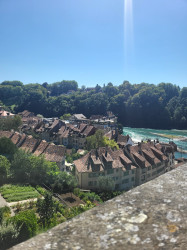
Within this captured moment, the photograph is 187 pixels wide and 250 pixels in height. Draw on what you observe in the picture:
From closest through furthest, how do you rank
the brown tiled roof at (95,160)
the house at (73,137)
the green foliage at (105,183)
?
the green foliage at (105,183) → the brown tiled roof at (95,160) → the house at (73,137)

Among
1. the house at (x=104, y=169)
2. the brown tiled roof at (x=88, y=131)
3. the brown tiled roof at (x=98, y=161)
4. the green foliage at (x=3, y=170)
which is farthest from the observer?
the brown tiled roof at (x=88, y=131)

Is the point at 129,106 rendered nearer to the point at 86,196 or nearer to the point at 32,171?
the point at 32,171

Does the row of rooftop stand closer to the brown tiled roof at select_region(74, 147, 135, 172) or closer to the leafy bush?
the brown tiled roof at select_region(74, 147, 135, 172)

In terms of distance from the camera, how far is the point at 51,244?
2572mm

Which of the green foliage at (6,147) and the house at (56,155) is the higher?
the green foliage at (6,147)

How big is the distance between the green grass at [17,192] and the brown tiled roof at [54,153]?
9.79m

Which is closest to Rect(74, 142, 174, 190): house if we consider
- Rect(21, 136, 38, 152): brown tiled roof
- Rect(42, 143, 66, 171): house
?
Rect(42, 143, 66, 171): house

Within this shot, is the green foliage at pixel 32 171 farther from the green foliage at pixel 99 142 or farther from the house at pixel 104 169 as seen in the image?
the green foliage at pixel 99 142

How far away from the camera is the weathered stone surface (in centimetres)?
258

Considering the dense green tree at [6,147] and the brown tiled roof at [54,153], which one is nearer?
the dense green tree at [6,147]

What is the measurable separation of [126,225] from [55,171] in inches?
1317

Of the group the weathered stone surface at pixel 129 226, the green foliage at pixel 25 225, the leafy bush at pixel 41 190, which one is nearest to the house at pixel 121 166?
A: the leafy bush at pixel 41 190

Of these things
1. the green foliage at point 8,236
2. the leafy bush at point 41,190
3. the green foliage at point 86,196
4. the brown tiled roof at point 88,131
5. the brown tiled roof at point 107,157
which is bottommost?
the green foliage at point 86,196

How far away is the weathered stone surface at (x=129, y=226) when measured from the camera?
102 inches
